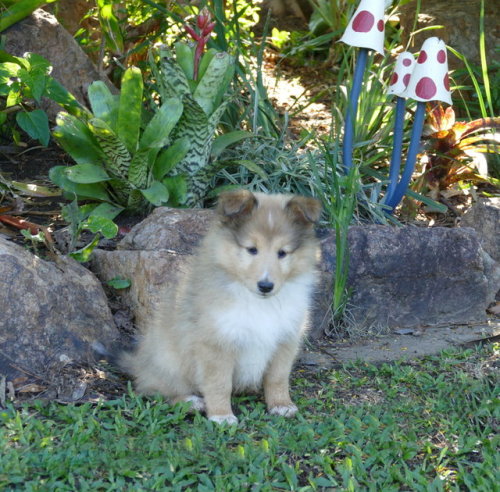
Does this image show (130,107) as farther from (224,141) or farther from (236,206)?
(236,206)

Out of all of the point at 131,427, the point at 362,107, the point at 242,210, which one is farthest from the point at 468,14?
the point at 131,427

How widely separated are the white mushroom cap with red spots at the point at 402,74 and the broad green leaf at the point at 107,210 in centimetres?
227

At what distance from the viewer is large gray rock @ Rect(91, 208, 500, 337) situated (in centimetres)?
550

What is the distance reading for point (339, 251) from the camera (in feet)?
18.4

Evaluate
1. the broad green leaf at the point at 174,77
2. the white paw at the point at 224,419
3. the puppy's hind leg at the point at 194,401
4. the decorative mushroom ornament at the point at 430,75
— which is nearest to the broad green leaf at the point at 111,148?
the broad green leaf at the point at 174,77

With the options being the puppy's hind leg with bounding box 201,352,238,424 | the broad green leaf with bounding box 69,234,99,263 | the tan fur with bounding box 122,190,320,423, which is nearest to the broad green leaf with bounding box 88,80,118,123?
the broad green leaf with bounding box 69,234,99,263

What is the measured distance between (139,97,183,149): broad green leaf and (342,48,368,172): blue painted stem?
1343mm

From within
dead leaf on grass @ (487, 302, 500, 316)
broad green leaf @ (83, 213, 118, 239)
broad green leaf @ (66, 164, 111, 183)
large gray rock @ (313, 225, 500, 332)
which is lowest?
dead leaf on grass @ (487, 302, 500, 316)

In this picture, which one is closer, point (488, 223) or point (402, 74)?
point (402, 74)

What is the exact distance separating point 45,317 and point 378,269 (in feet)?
7.80

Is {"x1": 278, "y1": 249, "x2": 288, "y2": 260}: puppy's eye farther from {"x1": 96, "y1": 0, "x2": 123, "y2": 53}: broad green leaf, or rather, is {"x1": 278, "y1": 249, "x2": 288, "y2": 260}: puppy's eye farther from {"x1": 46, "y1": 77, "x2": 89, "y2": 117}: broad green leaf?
{"x1": 96, "y1": 0, "x2": 123, "y2": 53}: broad green leaf

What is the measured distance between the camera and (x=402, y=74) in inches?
254

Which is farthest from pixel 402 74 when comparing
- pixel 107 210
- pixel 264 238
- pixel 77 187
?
pixel 264 238

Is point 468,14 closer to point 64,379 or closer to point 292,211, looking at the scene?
point 292,211
